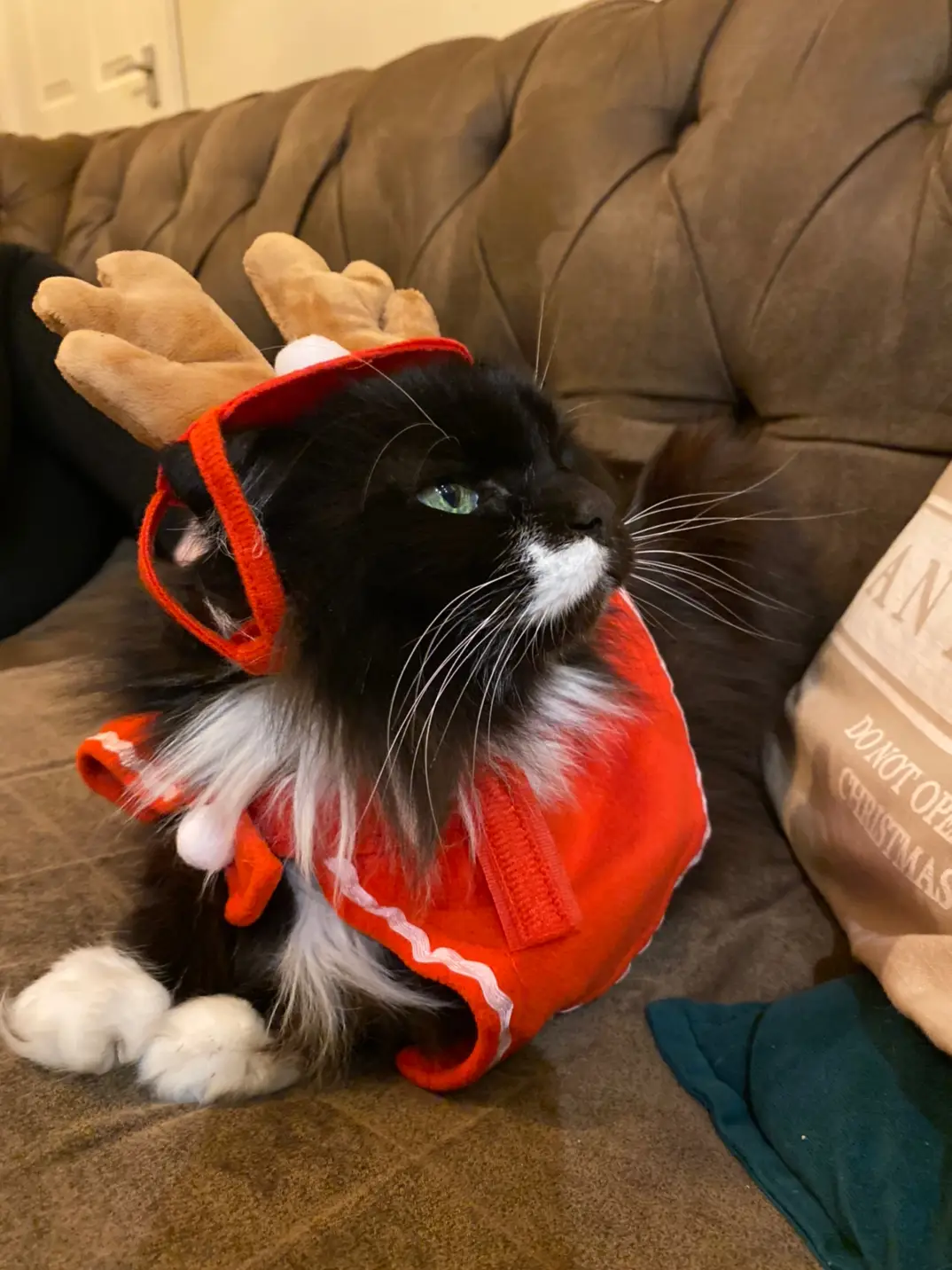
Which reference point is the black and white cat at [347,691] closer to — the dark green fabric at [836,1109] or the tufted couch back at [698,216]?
the dark green fabric at [836,1109]

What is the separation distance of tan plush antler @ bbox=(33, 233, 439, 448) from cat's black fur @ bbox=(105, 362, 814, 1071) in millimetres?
449

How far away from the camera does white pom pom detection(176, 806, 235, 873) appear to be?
2.44 feet

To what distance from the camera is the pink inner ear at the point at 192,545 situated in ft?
2.35

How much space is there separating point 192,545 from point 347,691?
0.60 feet

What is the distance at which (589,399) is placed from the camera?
1206 millimetres

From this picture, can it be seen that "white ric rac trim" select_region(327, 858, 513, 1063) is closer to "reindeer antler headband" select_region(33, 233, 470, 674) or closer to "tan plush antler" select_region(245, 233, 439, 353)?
Answer: "reindeer antler headband" select_region(33, 233, 470, 674)

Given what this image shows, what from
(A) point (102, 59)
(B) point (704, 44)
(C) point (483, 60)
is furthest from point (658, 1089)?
(A) point (102, 59)

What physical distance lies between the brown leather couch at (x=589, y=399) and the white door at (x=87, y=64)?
5.10ft

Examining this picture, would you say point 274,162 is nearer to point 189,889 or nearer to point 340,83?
point 340,83

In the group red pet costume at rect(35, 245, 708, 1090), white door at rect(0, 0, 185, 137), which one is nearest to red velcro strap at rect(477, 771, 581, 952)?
red pet costume at rect(35, 245, 708, 1090)

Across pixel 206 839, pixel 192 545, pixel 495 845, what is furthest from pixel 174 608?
pixel 495 845

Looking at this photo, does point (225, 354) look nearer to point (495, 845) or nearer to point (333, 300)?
point (333, 300)

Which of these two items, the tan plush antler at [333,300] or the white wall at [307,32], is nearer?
the tan plush antler at [333,300]

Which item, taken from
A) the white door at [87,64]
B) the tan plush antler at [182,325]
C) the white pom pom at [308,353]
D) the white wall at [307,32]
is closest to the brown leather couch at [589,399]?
the tan plush antler at [182,325]
